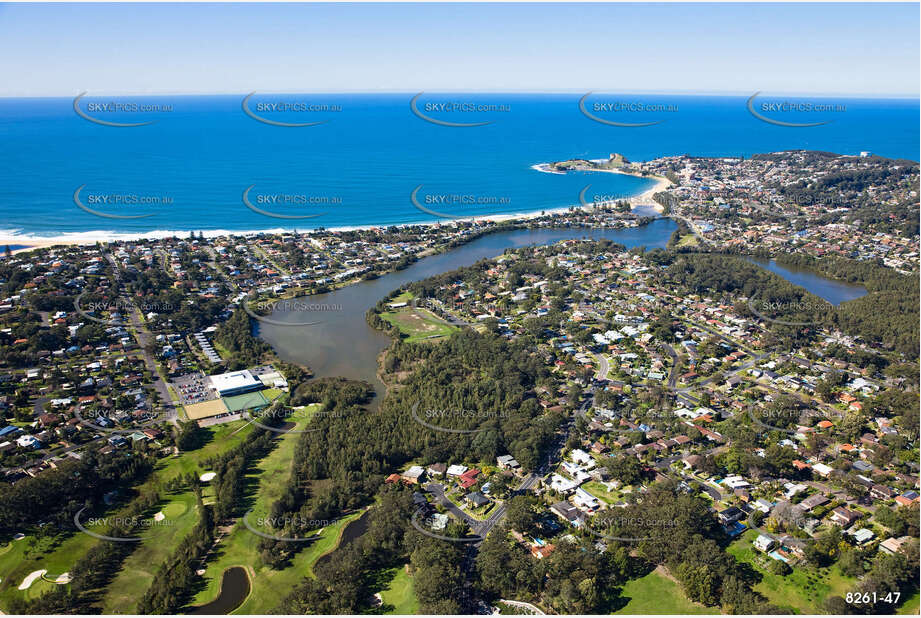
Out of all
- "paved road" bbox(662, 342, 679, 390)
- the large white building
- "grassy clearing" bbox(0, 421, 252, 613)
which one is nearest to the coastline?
the large white building

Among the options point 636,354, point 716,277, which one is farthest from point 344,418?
point 716,277

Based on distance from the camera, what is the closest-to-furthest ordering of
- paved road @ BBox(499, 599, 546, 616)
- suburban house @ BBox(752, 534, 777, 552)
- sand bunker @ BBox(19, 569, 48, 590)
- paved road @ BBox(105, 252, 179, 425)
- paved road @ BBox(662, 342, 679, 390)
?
paved road @ BBox(499, 599, 546, 616) → sand bunker @ BBox(19, 569, 48, 590) → suburban house @ BBox(752, 534, 777, 552) → paved road @ BBox(105, 252, 179, 425) → paved road @ BBox(662, 342, 679, 390)

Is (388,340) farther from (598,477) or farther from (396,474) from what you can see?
(598,477)

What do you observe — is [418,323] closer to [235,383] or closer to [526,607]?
[235,383]

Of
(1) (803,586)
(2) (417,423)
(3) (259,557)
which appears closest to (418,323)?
(2) (417,423)

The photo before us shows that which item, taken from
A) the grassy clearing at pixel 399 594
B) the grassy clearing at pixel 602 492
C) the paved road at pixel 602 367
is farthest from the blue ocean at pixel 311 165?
the grassy clearing at pixel 399 594

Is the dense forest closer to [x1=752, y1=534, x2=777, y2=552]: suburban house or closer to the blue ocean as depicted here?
[x1=752, y1=534, x2=777, y2=552]: suburban house
